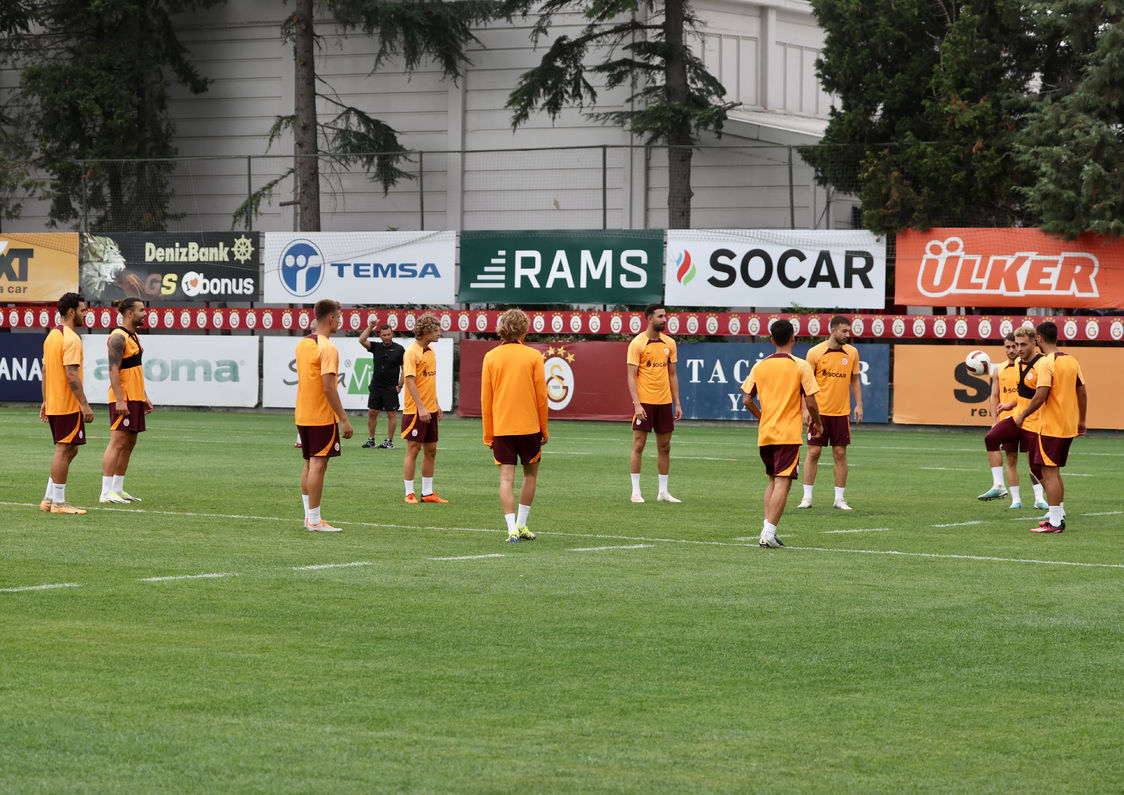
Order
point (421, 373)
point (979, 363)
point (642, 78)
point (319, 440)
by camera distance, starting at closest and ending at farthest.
Result: 1. point (319, 440)
2. point (421, 373)
3. point (979, 363)
4. point (642, 78)

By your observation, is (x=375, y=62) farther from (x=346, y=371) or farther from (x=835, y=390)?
(x=835, y=390)

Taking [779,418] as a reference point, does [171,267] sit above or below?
above

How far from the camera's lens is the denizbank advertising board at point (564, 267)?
34.2 metres

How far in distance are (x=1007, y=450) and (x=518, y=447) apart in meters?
6.33

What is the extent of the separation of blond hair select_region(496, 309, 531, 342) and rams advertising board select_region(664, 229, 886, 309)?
20.8m

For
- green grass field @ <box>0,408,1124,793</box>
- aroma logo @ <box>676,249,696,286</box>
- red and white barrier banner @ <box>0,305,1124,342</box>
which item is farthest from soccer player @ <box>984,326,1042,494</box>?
aroma logo @ <box>676,249,696,286</box>

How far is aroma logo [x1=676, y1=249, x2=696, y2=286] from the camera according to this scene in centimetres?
3391

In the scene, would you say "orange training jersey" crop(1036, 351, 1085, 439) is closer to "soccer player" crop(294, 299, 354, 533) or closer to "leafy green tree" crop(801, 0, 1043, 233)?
"soccer player" crop(294, 299, 354, 533)

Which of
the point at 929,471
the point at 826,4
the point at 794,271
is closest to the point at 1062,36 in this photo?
the point at 826,4

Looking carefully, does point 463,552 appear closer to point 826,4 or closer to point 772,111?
point 826,4

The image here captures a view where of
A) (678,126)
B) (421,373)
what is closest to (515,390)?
(421,373)

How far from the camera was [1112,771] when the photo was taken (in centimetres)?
598

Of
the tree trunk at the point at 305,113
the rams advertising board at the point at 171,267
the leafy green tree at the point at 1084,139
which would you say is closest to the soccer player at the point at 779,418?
the leafy green tree at the point at 1084,139

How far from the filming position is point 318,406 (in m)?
13.5
